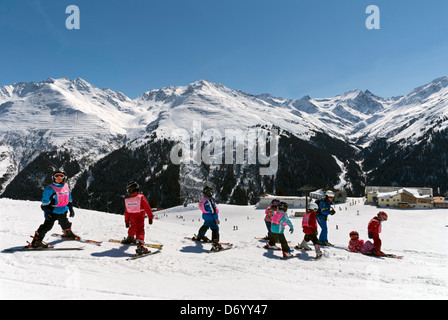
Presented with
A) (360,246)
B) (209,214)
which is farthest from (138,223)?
(360,246)

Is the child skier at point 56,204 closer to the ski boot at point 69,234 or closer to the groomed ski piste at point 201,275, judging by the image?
the ski boot at point 69,234

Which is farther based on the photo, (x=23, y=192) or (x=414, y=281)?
(x=23, y=192)

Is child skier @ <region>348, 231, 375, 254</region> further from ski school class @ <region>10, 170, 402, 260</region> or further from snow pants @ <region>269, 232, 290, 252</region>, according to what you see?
snow pants @ <region>269, 232, 290, 252</region>

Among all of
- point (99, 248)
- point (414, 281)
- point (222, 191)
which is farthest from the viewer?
point (222, 191)

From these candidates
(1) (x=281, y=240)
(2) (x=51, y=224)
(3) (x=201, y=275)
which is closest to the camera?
(3) (x=201, y=275)

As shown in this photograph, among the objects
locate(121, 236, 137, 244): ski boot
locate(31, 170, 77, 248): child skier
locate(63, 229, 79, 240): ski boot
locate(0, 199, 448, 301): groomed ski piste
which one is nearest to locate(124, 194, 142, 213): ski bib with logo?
locate(121, 236, 137, 244): ski boot

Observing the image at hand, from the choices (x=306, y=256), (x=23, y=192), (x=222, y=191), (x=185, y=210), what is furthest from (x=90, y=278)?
(x=23, y=192)

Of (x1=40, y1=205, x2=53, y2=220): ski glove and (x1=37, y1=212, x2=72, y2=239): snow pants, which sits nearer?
(x1=37, y1=212, x2=72, y2=239): snow pants

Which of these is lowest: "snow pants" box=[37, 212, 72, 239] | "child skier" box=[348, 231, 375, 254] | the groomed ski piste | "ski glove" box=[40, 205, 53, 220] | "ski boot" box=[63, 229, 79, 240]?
"child skier" box=[348, 231, 375, 254]

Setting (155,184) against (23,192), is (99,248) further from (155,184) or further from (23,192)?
(23,192)

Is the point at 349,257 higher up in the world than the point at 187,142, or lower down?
lower down

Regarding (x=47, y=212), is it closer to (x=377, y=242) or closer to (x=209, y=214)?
(x=209, y=214)

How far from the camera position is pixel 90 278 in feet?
16.1
